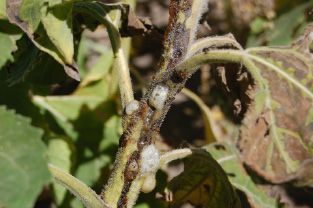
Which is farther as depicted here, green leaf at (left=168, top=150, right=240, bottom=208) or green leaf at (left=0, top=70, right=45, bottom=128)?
green leaf at (left=0, top=70, right=45, bottom=128)

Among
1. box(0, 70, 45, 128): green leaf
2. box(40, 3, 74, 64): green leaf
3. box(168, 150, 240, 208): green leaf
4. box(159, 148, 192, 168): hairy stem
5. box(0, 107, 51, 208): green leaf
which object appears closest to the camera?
box(0, 107, 51, 208): green leaf

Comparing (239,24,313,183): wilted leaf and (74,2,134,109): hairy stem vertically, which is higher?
(74,2,134,109): hairy stem

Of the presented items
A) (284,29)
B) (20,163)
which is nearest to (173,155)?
(20,163)

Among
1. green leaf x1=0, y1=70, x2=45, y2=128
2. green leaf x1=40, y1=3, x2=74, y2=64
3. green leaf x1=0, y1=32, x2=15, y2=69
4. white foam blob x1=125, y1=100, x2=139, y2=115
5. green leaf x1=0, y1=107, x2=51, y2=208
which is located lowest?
green leaf x1=0, y1=107, x2=51, y2=208

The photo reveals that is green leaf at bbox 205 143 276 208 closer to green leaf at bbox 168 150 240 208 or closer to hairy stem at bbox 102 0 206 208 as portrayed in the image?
green leaf at bbox 168 150 240 208

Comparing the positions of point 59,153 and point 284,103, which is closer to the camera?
point 284,103

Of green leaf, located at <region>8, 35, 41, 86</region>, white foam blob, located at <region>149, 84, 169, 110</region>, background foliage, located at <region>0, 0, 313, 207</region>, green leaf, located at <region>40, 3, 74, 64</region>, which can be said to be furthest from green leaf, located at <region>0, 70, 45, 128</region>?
white foam blob, located at <region>149, 84, 169, 110</region>

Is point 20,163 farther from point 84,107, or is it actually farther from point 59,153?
point 84,107
